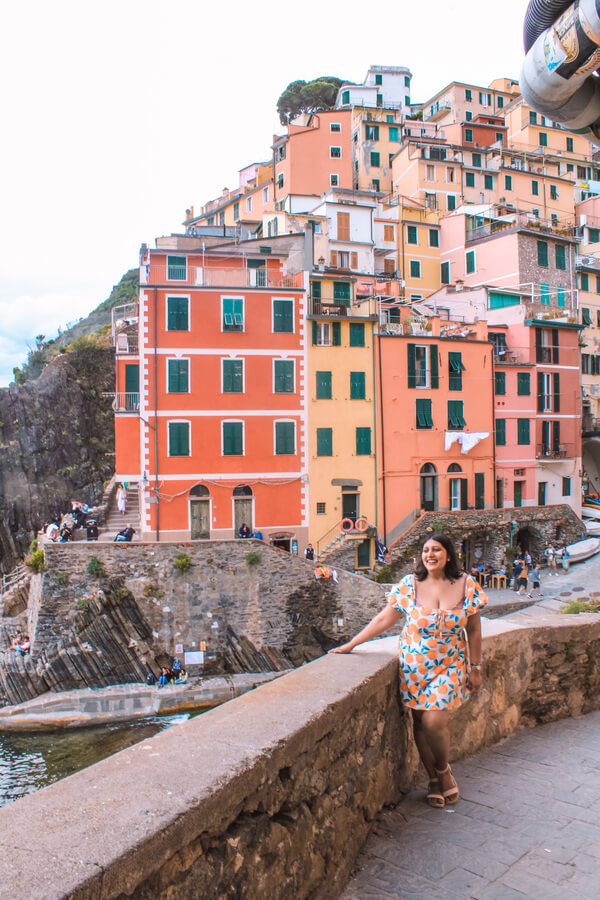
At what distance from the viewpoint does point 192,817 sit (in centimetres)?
239

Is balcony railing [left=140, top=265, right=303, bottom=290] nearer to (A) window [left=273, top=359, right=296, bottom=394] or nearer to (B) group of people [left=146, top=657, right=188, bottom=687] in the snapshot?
(A) window [left=273, top=359, right=296, bottom=394]

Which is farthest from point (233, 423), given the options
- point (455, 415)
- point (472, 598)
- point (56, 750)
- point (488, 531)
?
point (472, 598)

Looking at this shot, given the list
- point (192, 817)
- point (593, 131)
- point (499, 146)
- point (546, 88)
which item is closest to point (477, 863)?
point (192, 817)

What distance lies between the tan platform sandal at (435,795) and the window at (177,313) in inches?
1037

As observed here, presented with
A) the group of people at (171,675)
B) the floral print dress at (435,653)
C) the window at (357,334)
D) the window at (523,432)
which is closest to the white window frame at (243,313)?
the window at (357,334)

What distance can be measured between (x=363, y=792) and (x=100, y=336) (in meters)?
57.0

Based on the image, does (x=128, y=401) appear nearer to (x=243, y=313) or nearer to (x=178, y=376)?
(x=178, y=376)

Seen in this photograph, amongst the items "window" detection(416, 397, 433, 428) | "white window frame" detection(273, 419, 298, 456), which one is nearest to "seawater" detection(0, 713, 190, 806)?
"white window frame" detection(273, 419, 298, 456)

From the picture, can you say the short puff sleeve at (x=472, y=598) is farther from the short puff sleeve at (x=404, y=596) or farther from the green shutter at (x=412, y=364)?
the green shutter at (x=412, y=364)

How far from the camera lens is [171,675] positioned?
25.8m

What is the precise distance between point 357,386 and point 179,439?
321 inches

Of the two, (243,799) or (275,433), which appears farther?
(275,433)

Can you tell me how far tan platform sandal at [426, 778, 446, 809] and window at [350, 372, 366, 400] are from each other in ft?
90.4

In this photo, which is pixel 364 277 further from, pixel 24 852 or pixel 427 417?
pixel 24 852
